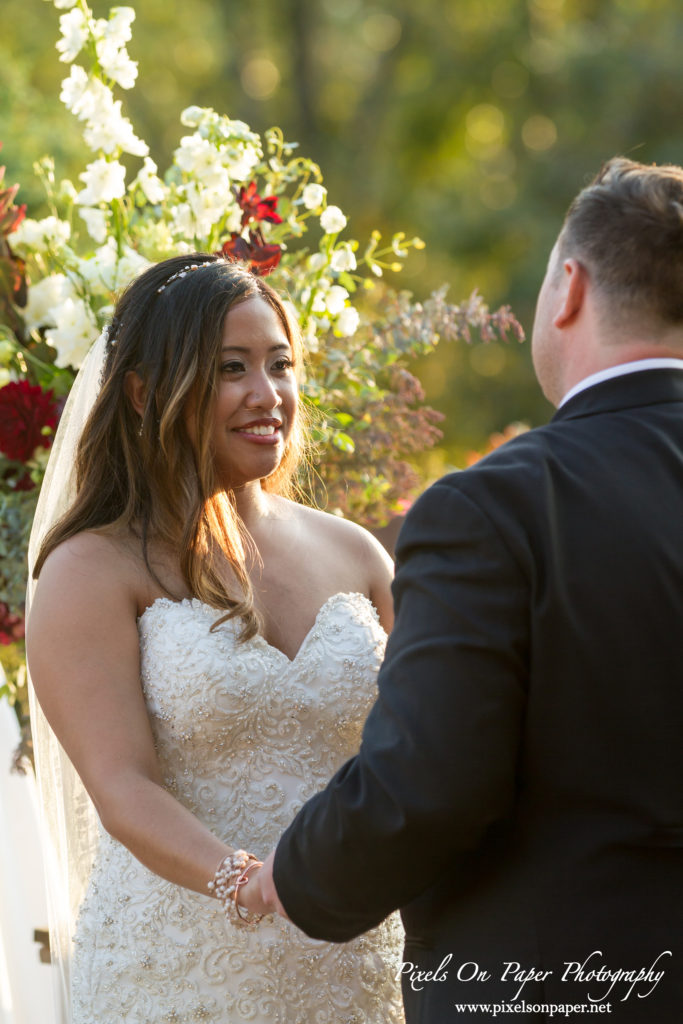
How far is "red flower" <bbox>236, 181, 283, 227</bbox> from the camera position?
328 centimetres

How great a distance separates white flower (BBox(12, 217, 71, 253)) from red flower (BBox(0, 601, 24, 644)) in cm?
106

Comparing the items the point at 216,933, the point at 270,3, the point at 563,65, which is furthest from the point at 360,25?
the point at 216,933

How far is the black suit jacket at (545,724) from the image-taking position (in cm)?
184

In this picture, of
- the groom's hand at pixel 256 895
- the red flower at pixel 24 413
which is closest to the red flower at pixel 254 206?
the red flower at pixel 24 413

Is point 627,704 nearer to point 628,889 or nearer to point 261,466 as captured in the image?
point 628,889

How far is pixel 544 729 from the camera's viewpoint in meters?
1.86

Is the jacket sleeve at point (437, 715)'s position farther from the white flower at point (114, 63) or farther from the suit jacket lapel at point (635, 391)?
the white flower at point (114, 63)

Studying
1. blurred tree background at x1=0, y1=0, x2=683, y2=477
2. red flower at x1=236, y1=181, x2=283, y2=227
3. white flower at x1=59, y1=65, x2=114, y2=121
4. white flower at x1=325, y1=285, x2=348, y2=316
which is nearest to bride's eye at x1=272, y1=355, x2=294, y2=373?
white flower at x1=325, y1=285, x2=348, y2=316

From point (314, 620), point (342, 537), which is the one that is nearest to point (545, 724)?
point (314, 620)

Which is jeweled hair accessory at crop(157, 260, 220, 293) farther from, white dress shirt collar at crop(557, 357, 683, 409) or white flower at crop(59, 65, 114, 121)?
white dress shirt collar at crop(557, 357, 683, 409)

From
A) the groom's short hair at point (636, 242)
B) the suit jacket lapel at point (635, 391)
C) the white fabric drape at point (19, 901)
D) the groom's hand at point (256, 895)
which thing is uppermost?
the groom's short hair at point (636, 242)

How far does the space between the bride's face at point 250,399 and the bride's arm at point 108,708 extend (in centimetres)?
43

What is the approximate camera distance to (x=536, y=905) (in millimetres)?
1893

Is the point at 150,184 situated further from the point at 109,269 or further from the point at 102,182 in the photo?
the point at 109,269
